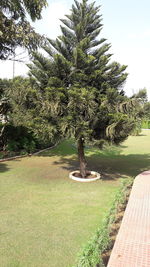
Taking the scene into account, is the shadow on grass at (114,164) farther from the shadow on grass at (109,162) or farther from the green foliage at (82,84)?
the green foliage at (82,84)

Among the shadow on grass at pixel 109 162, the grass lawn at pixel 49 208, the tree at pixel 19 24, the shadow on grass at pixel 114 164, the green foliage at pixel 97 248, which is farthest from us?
the shadow on grass at pixel 109 162

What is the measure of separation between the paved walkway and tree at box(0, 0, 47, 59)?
956 centimetres

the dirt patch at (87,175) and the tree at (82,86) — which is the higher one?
the tree at (82,86)

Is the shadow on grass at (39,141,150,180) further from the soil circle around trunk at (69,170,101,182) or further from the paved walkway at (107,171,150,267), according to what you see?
the paved walkway at (107,171,150,267)

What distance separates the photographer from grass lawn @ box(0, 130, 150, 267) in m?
4.99

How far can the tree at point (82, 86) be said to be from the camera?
8.75 m

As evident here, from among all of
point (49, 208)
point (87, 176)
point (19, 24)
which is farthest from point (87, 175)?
point (19, 24)

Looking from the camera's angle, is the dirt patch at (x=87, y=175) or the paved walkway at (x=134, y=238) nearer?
the paved walkway at (x=134, y=238)

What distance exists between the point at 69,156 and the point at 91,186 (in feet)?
22.9

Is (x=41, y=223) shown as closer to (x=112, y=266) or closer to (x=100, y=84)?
A: (x=112, y=266)

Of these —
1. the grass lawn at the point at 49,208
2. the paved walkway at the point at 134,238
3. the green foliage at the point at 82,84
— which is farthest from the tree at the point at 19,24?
the paved walkway at the point at 134,238

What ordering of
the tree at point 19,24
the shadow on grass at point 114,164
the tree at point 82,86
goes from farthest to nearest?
1. the shadow on grass at point 114,164
2. the tree at point 19,24
3. the tree at point 82,86

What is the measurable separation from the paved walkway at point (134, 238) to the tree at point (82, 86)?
3.18 meters

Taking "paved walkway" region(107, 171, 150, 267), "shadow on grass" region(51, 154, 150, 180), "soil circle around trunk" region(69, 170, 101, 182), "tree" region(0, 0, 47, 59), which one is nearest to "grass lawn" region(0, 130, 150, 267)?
"shadow on grass" region(51, 154, 150, 180)
